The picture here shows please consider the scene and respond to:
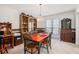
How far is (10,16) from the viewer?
6.84 feet

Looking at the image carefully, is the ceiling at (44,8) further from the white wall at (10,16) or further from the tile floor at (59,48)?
Result: the tile floor at (59,48)

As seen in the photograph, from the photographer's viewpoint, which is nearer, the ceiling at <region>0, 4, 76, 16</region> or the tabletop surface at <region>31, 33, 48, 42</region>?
the ceiling at <region>0, 4, 76, 16</region>

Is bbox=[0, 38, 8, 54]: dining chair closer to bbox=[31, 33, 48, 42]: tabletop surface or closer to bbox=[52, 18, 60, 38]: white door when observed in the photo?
bbox=[31, 33, 48, 42]: tabletop surface

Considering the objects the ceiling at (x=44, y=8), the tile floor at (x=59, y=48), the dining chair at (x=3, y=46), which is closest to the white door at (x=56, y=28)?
the tile floor at (x=59, y=48)

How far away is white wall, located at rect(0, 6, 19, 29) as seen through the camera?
2.04 m

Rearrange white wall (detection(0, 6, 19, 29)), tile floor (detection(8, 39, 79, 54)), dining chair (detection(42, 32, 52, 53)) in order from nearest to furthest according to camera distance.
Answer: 1. white wall (detection(0, 6, 19, 29))
2. tile floor (detection(8, 39, 79, 54))
3. dining chair (detection(42, 32, 52, 53))

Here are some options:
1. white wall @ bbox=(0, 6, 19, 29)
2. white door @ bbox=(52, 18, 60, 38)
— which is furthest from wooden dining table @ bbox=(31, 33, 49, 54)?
white wall @ bbox=(0, 6, 19, 29)

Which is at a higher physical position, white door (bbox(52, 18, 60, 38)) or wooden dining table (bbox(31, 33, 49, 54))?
white door (bbox(52, 18, 60, 38))
